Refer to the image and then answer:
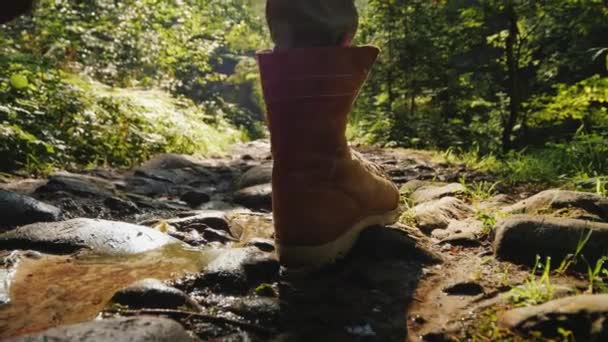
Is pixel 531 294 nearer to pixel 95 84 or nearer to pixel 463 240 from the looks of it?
pixel 463 240

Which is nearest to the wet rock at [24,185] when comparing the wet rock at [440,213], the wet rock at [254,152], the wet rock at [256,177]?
the wet rock at [256,177]

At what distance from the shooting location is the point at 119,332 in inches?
43.3

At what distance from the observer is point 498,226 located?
6.30ft

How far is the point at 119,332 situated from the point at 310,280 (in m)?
0.75

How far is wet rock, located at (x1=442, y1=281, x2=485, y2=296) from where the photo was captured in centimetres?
155

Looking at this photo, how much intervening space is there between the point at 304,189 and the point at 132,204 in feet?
5.49

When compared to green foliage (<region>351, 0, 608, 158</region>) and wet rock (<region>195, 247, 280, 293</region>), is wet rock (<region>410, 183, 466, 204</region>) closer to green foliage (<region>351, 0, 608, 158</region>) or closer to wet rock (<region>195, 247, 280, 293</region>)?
wet rock (<region>195, 247, 280, 293</region>)

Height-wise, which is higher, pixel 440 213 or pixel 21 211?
pixel 440 213

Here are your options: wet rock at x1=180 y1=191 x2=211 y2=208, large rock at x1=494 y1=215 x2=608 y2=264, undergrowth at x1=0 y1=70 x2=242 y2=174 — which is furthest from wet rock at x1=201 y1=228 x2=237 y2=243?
undergrowth at x1=0 y1=70 x2=242 y2=174

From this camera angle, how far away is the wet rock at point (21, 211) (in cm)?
232

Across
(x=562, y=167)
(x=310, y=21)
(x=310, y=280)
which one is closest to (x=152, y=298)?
(x=310, y=280)

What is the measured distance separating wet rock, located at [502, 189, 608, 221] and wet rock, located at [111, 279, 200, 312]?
1.69 meters

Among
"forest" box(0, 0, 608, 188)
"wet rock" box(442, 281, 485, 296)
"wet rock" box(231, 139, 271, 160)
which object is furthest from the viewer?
"wet rock" box(231, 139, 271, 160)

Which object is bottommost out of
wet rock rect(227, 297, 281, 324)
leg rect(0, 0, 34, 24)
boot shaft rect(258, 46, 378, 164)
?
wet rock rect(227, 297, 281, 324)
